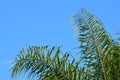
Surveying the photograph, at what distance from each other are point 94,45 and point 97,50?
0.12 meters

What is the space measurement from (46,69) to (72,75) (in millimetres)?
601

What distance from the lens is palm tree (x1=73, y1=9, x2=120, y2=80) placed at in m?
7.33

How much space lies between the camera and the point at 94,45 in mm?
7570

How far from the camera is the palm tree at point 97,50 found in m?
7.33

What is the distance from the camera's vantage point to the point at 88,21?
791 cm

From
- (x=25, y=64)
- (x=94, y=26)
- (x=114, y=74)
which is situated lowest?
(x=114, y=74)

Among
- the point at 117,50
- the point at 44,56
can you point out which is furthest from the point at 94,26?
the point at 44,56

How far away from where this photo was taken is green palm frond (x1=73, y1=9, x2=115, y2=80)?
7.37 m

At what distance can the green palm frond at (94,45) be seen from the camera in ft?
24.2

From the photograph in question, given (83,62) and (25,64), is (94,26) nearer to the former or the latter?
(83,62)

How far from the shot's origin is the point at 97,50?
7508mm

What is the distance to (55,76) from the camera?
23.4 ft

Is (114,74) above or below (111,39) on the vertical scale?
below

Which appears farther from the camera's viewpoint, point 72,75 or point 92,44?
point 92,44
